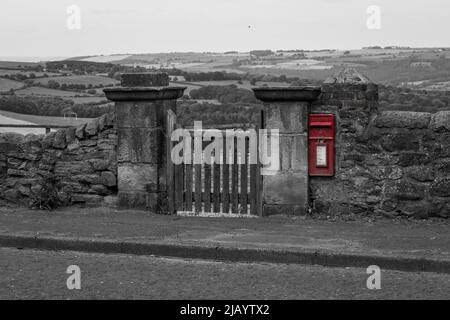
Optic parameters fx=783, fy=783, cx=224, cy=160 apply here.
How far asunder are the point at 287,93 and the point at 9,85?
49.3 feet

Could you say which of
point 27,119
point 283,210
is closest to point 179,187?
point 283,210

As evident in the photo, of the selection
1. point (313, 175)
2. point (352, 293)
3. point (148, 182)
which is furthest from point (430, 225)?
point (148, 182)

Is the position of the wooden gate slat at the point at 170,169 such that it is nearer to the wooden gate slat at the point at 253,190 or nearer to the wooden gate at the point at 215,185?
the wooden gate at the point at 215,185

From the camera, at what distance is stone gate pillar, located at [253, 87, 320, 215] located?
34.6 feet

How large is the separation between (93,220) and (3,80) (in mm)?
14117

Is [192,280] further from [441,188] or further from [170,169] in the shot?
[441,188]

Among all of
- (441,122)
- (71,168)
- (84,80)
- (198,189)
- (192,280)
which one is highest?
(84,80)

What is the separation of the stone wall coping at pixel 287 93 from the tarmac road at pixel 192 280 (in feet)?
9.27

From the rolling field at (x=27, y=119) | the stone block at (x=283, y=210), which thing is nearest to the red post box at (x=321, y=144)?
the stone block at (x=283, y=210)

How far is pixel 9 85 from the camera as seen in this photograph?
2355 cm

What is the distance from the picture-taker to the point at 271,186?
35.2 ft

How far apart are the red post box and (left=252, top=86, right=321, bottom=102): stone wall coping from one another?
29 cm

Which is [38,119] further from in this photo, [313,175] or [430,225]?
[430,225]

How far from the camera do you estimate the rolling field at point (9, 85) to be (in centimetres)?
2290
